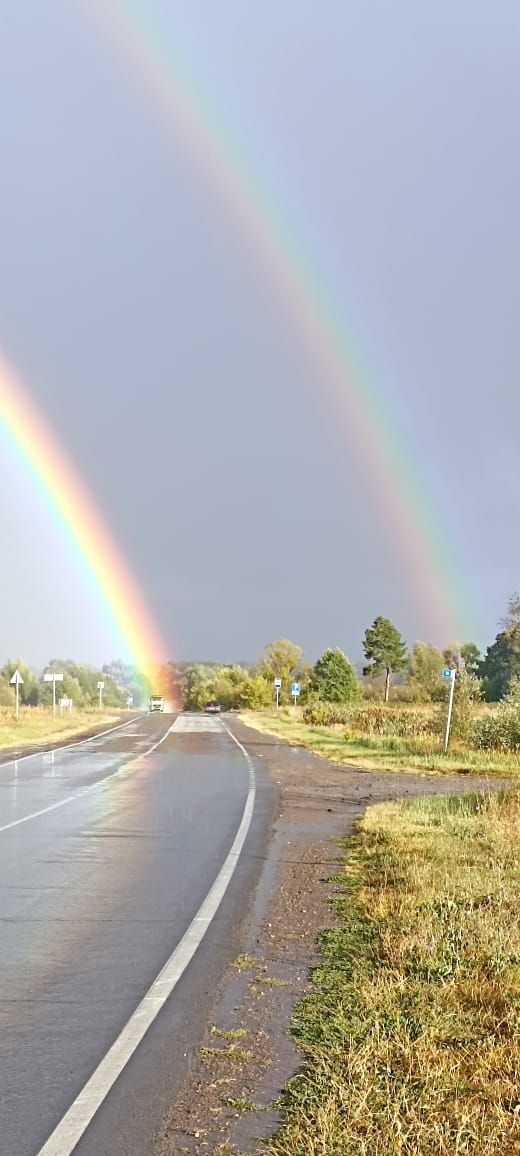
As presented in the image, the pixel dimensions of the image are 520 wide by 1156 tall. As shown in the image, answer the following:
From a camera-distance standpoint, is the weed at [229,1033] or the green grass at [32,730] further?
the green grass at [32,730]

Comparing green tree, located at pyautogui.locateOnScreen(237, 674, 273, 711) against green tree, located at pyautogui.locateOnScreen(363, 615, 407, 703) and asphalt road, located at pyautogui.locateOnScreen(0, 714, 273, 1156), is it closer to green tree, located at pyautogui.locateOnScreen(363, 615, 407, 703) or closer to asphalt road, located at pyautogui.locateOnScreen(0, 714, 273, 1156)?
green tree, located at pyautogui.locateOnScreen(363, 615, 407, 703)

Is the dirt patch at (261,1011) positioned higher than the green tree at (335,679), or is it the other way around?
the green tree at (335,679)

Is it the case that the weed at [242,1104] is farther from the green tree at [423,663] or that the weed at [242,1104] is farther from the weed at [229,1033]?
the green tree at [423,663]

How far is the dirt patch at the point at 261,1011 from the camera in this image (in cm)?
400

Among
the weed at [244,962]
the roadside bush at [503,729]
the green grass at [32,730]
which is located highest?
the roadside bush at [503,729]

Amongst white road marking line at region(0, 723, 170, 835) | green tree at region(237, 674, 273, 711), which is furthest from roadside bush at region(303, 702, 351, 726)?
green tree at region(237, 674, 273, 711)

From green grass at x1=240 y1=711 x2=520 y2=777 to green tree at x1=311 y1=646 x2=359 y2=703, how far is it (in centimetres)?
4725

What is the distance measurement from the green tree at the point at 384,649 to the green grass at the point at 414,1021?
93.8 m

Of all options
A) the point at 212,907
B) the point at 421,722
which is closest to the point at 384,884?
the point at 212,907

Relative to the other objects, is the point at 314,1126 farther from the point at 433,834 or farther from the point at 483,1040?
the point at 433,834

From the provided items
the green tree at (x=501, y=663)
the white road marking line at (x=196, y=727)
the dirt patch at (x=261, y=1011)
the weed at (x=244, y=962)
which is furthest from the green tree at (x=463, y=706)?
the green tree at (x=501, y=663)

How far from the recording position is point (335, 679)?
8950 cm

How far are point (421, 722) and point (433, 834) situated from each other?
28.3m

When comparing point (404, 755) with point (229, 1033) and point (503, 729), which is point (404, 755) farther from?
point (229, 1033)
